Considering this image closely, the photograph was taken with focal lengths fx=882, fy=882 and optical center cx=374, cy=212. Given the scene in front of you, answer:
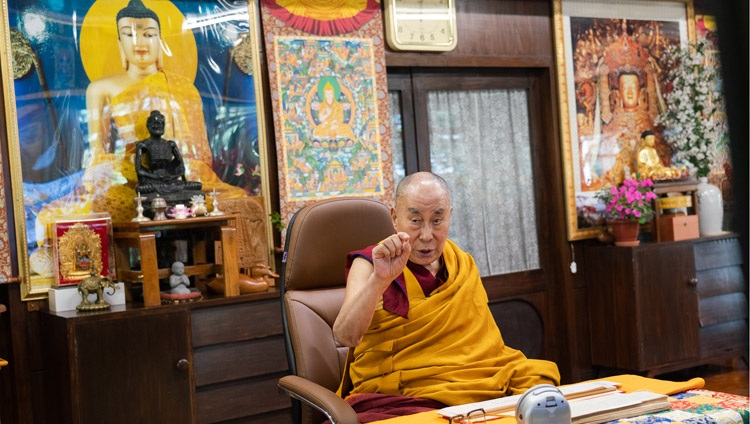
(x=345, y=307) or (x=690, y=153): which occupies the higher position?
(x=690, y=153)

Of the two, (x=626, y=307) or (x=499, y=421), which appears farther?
(x=626, y=307)

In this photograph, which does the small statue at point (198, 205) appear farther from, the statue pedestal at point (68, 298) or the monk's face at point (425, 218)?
the monk's face at point (425, 218)

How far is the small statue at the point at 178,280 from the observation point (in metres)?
3.70

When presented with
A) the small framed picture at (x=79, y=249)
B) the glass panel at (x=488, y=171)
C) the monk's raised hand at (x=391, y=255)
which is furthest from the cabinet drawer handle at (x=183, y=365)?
the glass panel at (x=488, y=171)

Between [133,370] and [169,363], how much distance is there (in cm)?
14

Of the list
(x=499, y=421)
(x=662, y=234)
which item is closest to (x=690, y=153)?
(x=662, y=234)

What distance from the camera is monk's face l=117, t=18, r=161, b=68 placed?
394 cm

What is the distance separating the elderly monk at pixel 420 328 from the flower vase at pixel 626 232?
8.58ft

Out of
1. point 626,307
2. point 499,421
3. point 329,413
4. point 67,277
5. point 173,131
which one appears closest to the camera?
point 499,421

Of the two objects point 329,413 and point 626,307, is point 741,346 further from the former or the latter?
point 329,413

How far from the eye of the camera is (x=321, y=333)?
2.76 metres

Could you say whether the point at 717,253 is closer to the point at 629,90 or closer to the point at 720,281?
the point at 720,281

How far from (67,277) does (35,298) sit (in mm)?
202

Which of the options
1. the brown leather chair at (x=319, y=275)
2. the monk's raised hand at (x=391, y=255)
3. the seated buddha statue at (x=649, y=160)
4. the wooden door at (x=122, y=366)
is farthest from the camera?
the seated buddha statue at (x=649, y=160)
